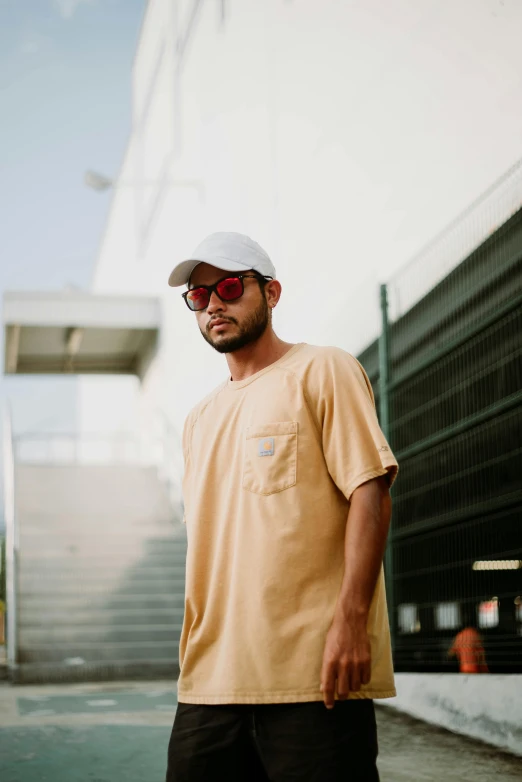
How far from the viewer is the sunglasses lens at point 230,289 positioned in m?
1.99

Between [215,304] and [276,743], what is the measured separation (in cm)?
87

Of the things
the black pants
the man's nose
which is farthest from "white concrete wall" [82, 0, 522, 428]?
the black pants

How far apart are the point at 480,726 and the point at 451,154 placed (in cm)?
342

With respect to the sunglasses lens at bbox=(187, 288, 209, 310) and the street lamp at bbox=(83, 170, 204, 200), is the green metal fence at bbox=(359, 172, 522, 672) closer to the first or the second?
the sunglasses lens at bbox=(187, 288, 209, 310)

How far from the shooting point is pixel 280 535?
1760mm

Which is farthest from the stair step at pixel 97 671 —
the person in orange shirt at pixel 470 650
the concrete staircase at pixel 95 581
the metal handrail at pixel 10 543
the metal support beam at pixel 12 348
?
the metal support beam at pixel 12 348

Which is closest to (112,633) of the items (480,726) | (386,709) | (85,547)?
(85,547)

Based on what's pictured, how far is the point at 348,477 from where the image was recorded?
176 cm

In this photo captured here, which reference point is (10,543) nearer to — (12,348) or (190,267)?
(12,348)

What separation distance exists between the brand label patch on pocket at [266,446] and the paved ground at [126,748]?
292cm

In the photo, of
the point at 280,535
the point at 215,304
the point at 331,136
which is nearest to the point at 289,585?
the point at 280,535

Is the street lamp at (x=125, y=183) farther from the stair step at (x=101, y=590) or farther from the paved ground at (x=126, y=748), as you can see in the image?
the paved ground at (x=126, y=748)

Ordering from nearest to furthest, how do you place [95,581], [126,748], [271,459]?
[271,459], [126,748], [95,581]

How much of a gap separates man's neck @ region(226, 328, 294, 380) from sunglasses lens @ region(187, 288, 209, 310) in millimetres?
121
